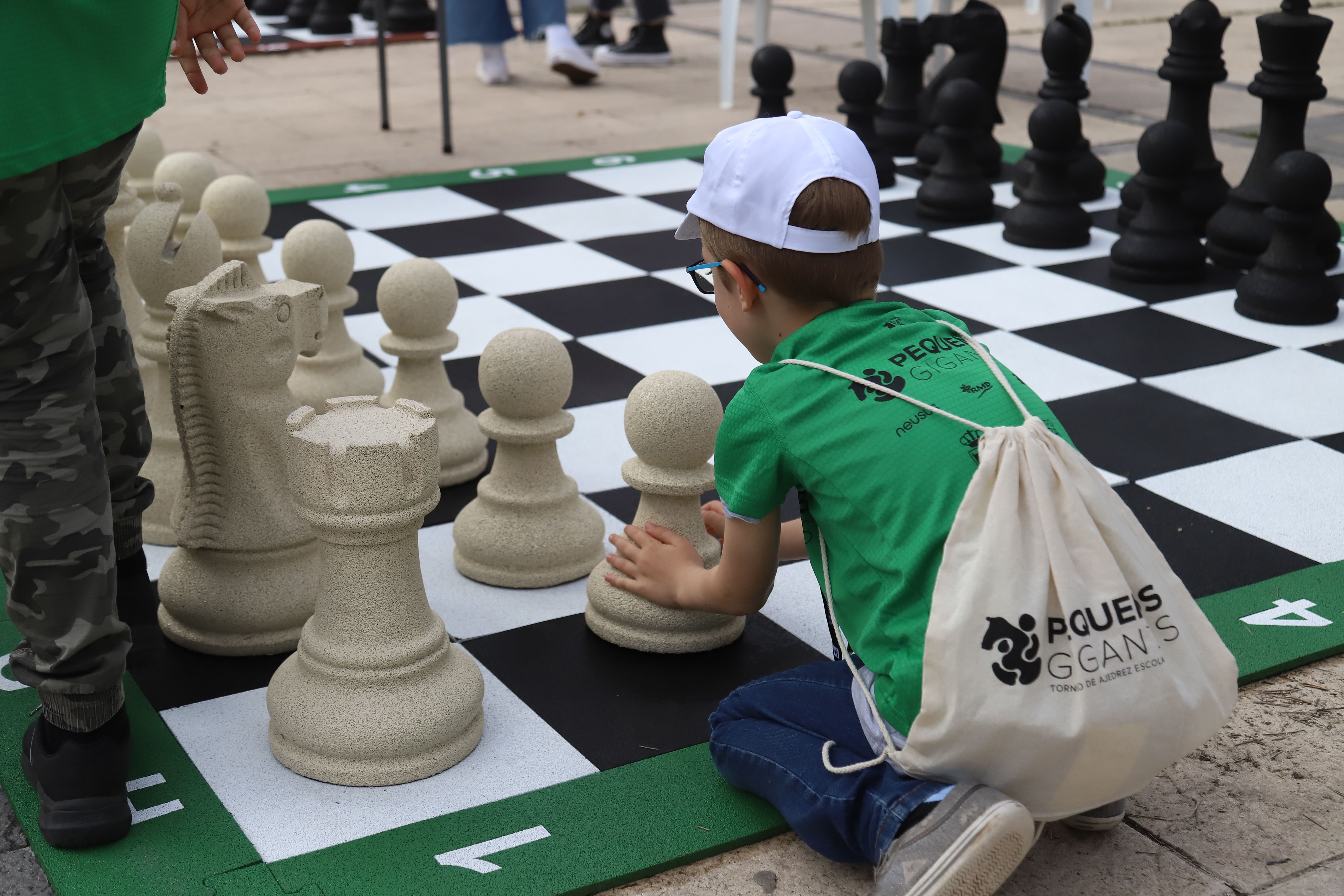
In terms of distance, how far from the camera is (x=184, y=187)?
260cm

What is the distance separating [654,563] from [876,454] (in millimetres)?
450

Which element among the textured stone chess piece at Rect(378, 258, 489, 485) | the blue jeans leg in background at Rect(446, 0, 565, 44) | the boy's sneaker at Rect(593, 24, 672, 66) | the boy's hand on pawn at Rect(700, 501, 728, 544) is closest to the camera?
the boy's hand on pawn at Rect(700, 501, 728, 544)

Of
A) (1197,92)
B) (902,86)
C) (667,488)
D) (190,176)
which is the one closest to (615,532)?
(667,488)

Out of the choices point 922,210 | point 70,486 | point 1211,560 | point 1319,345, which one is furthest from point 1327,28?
point 70,486

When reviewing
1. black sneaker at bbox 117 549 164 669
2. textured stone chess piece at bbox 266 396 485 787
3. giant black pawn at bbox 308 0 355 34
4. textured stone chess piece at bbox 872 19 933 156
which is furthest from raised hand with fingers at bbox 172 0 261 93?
giant black pawn at bbox 308 0 355 34

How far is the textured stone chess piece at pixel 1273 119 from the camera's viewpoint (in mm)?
2924

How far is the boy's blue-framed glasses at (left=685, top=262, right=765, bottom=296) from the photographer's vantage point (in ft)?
4.45

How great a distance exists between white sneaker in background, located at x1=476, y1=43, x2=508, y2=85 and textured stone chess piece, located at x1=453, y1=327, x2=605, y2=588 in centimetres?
404

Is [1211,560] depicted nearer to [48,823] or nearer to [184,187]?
[48,823]

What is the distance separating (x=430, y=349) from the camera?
2.10m

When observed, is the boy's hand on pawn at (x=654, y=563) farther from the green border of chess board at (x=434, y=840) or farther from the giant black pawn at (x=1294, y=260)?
the giant black pawn at (x=1294, y=260)

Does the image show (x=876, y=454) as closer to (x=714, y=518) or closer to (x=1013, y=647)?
(x=1013, y=647)

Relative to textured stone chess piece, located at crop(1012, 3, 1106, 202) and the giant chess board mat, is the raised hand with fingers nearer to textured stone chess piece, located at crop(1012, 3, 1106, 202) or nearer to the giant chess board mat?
the giant chess board mat

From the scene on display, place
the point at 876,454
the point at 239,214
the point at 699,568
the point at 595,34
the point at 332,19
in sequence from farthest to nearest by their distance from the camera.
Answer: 1. the point at 332,19
2. the point at 595,34
3. the point at 239,214
4. the point at 699,568
5. the point at 876,454
